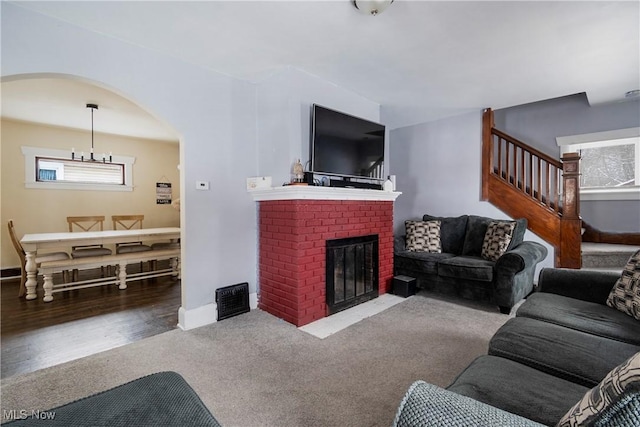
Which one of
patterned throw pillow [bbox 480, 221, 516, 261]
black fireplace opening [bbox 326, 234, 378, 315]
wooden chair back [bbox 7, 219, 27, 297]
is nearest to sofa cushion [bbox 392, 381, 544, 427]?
black fireplace opening [bbox 326, 234, 378, 315]

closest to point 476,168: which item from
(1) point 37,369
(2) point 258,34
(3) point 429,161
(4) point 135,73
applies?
(3) point 429,161

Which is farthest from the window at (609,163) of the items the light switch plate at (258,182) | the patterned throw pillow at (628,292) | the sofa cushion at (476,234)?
the light switch plate at (258,182)

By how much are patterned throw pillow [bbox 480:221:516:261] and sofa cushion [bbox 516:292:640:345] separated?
131cm

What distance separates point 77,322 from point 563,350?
376cm

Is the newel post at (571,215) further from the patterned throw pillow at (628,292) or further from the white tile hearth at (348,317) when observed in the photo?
the white tile hearth at (348,317)

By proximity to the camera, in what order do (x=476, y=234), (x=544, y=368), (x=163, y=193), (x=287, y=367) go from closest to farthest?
1. (x=544, y=368)
2. (x=287, y=367)
3. (x=476, y=234)
4. (x=163, y=193)

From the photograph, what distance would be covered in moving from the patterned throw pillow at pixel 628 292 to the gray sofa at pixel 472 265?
3.24 ft

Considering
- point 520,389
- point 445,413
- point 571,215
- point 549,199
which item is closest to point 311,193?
point 520,389

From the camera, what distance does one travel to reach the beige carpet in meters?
1.63

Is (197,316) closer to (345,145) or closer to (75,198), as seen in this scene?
(345,145)

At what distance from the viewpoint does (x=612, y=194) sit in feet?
13.3

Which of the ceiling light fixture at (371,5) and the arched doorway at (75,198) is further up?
the ceiling light fixture at (371,5)

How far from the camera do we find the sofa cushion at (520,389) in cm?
95

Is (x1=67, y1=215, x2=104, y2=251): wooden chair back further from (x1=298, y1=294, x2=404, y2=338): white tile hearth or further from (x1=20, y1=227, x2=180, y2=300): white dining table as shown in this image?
(x1=298, y1=294, x2=404, y2=338): white tile hearth
